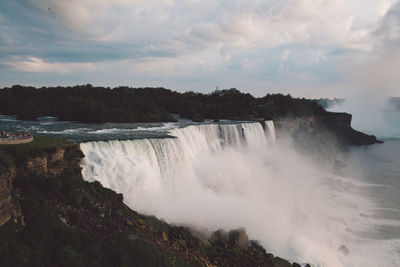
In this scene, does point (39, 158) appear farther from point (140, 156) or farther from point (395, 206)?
point (395, 206)

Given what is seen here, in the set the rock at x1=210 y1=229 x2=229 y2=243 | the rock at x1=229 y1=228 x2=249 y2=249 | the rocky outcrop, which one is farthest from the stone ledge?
the rock at x1=229 y1=228 x2=249 y2=249

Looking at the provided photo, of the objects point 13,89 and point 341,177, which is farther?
point 13,89

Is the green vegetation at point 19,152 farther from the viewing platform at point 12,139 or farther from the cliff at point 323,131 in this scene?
the cliff at point 323,131

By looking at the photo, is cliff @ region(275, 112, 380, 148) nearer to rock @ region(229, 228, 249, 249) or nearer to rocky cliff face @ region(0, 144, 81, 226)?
rock @ region(229, 228, 249, 249)

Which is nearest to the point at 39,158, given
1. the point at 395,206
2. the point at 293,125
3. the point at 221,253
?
the point at 221,253

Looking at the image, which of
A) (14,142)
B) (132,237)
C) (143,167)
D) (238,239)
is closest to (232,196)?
(238,239)

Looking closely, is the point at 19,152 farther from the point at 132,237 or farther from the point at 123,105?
the point at 123,105
